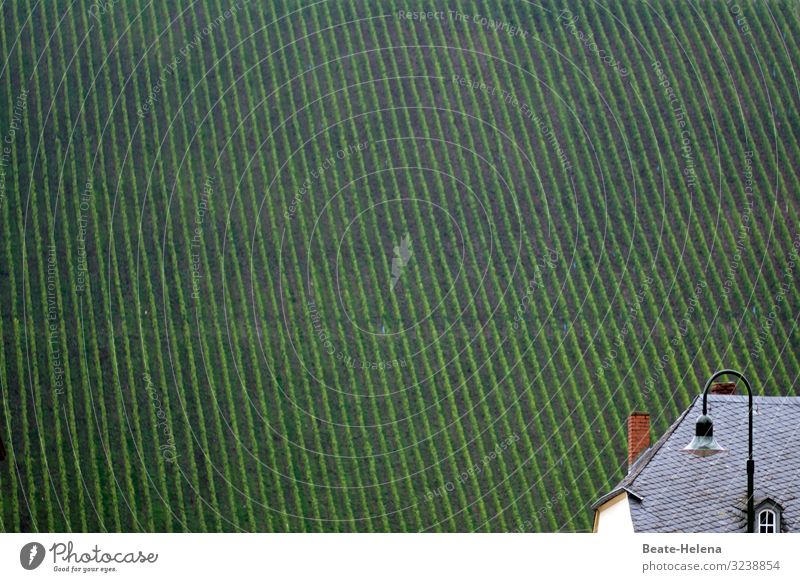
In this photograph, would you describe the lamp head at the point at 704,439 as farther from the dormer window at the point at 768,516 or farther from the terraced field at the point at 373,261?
the terraced field at the point at 373,261

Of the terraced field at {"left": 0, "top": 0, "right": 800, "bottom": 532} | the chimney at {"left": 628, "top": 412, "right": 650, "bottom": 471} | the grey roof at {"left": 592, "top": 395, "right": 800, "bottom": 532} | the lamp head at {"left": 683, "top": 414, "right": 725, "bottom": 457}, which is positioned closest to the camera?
the lamp head at {"left": 683, "top": 414, "right": 725, "bottom": 457}

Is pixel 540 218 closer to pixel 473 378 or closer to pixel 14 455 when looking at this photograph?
pixel 473 378

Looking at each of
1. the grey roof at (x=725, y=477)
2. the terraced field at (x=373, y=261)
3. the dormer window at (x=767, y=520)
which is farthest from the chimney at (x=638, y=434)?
the dormer window at (x=767, y=520)

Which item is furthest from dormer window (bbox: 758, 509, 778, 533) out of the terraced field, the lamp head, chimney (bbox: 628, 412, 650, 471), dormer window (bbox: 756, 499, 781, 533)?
the terraced field

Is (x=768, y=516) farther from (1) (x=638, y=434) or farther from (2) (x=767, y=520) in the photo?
(1) (x=638, y=434)

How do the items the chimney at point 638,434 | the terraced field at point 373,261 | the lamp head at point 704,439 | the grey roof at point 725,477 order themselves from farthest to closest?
the terraced field at point 373,261 → the chimney at point 638,434 → the grey roof at point 725,477 → the lamp head at point 704,439

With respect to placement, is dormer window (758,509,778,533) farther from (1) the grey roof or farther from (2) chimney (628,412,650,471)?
(2) chimney (628,412,650,471)

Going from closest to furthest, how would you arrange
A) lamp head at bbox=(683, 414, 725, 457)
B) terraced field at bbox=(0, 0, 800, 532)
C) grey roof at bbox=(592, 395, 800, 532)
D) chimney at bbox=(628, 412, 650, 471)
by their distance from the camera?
lamp head at bbox=(683, 414, 725, 457)
grey roof at bbox=(592, 395, 800, 532)
chimney at bbox=(628, 412, 650, 471)
terraced field at bbox=(0, 0, 800, 532)
